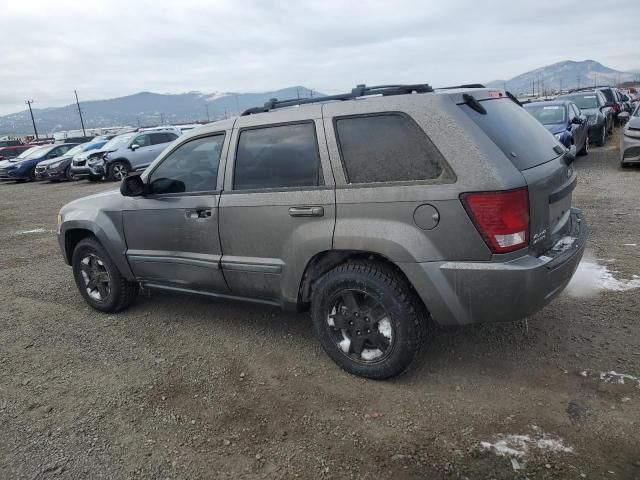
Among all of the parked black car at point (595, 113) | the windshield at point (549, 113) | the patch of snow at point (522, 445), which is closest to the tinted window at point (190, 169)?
the patch of snow at point (522, 445)

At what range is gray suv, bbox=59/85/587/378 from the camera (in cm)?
280

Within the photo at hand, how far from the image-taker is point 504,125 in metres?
3.15

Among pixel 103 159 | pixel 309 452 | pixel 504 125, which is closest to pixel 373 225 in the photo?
pixel 504 125

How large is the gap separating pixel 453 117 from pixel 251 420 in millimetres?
2167

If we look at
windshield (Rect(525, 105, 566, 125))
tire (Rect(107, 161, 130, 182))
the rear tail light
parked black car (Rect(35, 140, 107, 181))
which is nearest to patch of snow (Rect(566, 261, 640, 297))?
the rear tail light

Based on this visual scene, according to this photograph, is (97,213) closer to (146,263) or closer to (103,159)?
(146,263)

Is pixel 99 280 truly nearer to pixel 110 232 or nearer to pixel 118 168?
pixel 110 232

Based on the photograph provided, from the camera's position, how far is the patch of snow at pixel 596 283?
14.4 ft

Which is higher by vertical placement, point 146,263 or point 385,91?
point 385,91

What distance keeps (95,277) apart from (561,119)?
396 inches

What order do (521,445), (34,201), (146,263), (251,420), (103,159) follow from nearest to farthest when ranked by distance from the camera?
1. (521,445)
2. (251,420)
3. (146,263)
4. (34,201)
5. (103,159)

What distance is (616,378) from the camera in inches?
122

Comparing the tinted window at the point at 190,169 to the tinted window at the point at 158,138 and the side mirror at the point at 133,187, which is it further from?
the tinted window at the point at 158,138

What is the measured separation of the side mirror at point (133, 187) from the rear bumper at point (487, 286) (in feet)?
7.82
